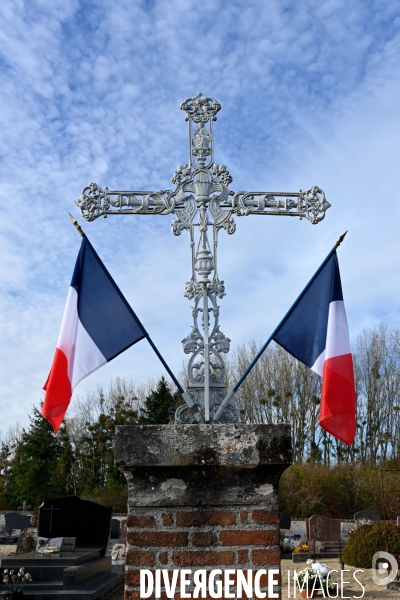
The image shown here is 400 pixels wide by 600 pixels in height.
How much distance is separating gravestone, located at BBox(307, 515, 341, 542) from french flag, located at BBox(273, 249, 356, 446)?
15.3m

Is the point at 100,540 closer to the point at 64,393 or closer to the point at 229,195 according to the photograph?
the point at 64,393

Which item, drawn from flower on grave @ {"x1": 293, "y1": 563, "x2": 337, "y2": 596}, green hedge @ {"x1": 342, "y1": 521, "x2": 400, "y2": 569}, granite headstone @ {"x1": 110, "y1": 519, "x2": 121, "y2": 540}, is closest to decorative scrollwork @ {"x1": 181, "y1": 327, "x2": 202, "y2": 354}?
flower on grave @ {"x1": 293, "y1": 563, "x2": 337, "y2": 596}

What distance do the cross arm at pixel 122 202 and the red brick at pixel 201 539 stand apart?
2.51m

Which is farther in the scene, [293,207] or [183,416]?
[293,207]

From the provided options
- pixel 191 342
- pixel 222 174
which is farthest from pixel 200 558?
pixel 222 174

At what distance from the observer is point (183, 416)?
12.8ft

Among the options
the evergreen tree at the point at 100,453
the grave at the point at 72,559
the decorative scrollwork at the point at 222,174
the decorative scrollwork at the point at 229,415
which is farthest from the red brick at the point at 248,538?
the evergreen tree at the point at 100,453

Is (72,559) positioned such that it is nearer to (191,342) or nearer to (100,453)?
(191,342)

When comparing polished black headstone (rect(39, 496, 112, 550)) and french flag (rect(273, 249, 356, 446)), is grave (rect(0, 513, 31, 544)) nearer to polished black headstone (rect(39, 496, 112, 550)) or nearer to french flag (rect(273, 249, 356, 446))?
polished black headstone (rect(39, 496, 112, 550))

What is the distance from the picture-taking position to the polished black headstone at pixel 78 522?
12.6 m

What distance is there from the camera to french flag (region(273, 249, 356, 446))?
4625mm

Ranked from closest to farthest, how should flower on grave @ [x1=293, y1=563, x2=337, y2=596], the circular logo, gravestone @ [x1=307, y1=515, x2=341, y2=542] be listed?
flower on grave @ [x1=293, y1=563, x2=337, y2=596]
the circular logo
gravestone @ [x1=307, y1=515, x2=341, y2=542]

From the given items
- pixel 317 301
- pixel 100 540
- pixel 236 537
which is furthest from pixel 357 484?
pixel 236 537

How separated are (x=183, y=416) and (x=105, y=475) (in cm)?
3076
